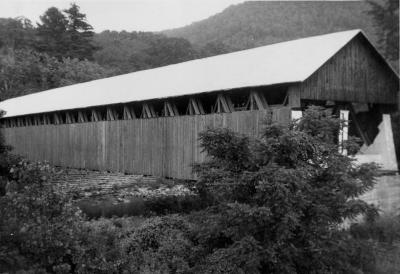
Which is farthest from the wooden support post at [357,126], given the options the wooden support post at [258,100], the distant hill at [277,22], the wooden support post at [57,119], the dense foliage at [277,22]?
the distant hill at [277,22]

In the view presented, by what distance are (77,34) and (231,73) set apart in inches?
1589

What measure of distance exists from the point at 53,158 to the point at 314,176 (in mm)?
15768

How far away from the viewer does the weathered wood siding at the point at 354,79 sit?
11641 mm

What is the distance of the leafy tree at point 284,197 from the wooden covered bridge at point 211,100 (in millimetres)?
1652

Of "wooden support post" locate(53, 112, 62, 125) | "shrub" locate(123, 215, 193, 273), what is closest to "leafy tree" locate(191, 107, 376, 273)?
"shrub" locate(123, 215, 193, 273)

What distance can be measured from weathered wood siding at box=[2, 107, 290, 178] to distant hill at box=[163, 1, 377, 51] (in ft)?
108

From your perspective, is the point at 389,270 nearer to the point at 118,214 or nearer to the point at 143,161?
the point at 118,214

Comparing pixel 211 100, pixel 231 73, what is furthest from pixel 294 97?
pixel 211 100

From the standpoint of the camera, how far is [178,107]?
51.1ft

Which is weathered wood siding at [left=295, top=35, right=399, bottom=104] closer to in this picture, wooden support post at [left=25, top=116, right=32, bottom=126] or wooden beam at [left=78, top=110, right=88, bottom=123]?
wooden beam at [left=78, top=110, right=88, bottom=123]

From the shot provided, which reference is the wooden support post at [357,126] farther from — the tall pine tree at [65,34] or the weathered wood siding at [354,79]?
the tall pine tree at [65,34]

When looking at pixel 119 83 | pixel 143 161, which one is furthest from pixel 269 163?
pixel 119 83

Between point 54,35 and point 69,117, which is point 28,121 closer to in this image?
point 69,117

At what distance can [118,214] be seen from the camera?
456 inches
